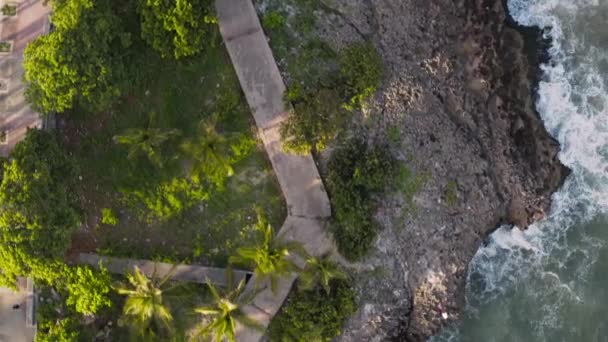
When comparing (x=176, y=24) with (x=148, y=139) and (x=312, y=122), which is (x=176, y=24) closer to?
(x=148, y=139)

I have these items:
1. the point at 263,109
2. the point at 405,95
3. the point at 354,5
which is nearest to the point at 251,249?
the point at 263,109

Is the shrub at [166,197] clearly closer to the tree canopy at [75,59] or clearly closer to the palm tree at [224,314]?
the palm tree at [224,314]

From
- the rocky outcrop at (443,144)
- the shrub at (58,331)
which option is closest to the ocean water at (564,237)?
the rocky outcrop at (443,144)

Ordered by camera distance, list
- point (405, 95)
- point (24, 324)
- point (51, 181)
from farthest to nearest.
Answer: point (405, 95)
point (24, 324)
point (51, 181)

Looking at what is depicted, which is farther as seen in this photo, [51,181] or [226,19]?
[226,19]

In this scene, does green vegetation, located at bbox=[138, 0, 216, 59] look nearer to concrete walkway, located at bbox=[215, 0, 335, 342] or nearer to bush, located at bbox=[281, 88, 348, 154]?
concrete walkway, located at bbox=[215, 0, 335, 342]

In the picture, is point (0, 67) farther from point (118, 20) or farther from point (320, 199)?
point (320, 199)

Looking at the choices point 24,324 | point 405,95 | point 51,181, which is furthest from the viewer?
point 405,95

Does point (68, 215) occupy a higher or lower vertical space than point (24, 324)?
higher
